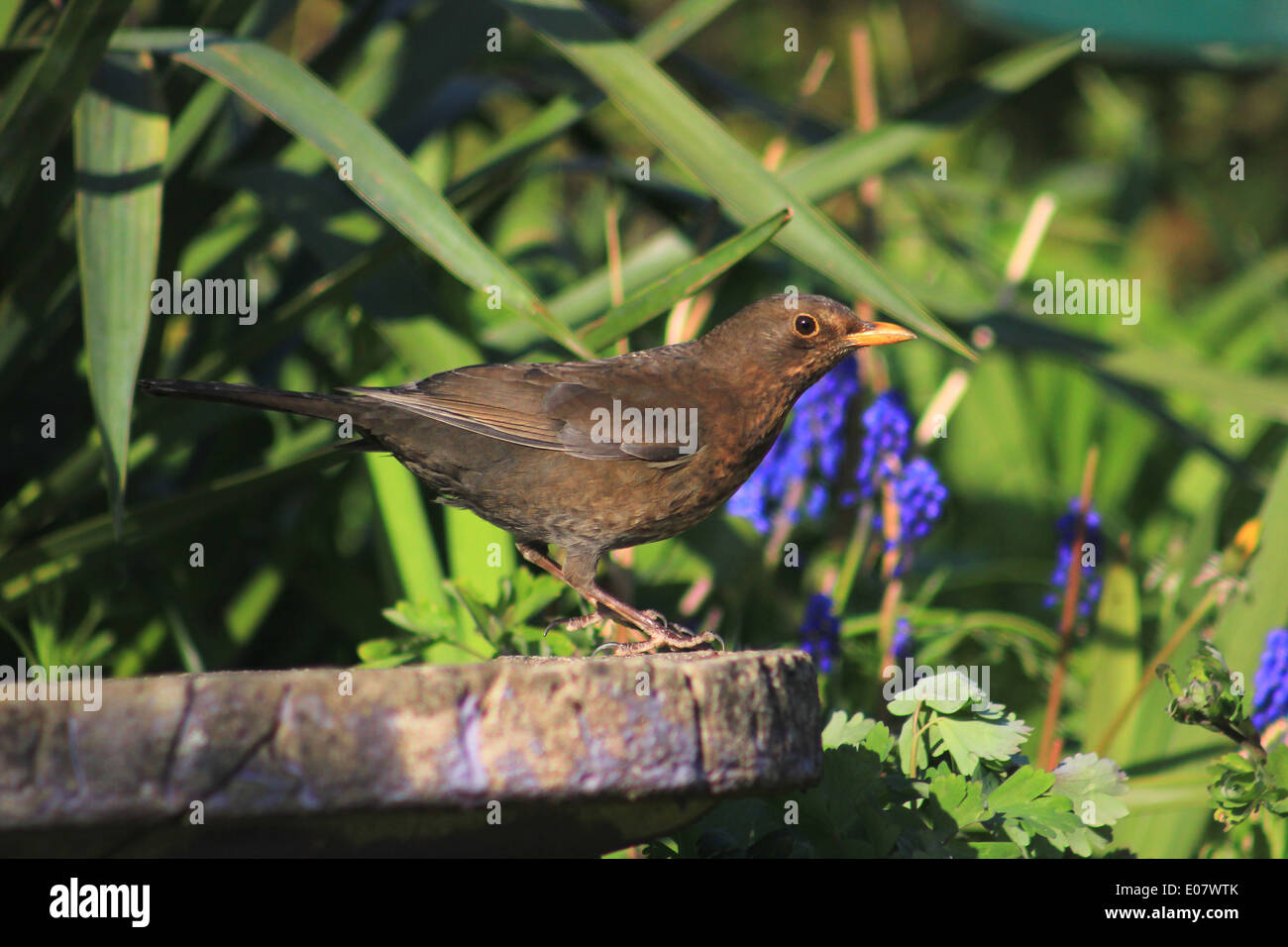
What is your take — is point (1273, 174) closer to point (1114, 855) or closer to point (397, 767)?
point (1114, 855)

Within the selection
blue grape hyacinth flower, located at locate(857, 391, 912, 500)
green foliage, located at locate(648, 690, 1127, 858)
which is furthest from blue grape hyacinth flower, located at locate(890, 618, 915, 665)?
green foliage, located at locate(648, 690, 1127, 858)

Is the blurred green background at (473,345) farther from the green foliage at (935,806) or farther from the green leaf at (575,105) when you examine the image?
the green foliage at (935,806)

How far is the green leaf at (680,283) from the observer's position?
2.03 m

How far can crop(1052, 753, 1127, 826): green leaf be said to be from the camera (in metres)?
1.76

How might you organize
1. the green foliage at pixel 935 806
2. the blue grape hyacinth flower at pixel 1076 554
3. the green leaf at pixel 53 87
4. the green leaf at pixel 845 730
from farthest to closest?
the blue grape hyacinth flower at pixel 1076 554 < the green leaf at pixel 53 87 < the green leaf at pixel 845 730 < the green foliage at pixel 935 806

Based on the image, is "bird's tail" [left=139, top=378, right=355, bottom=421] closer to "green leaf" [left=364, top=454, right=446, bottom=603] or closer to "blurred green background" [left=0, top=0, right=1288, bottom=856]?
"blurred green background" [left=0, top=0, right=1288, bottom=856]

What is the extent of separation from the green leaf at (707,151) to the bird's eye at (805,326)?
8 centimetres

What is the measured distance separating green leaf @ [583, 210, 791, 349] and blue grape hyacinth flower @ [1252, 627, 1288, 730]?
1196mm

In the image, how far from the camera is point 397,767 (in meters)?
1.36

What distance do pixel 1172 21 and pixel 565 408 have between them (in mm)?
2842

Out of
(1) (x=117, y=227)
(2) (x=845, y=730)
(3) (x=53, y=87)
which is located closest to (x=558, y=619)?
(2) (x=845, y=730)

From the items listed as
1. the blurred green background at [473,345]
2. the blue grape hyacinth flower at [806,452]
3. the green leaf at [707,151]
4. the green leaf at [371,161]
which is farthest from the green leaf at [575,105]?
the blue grape hyacinth flower at [806,452]

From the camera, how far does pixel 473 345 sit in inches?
106

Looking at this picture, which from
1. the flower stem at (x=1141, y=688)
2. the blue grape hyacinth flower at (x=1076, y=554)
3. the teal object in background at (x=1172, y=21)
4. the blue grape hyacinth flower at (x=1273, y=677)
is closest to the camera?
the blue grape hyacinth flower at (x=1273, y=677)
